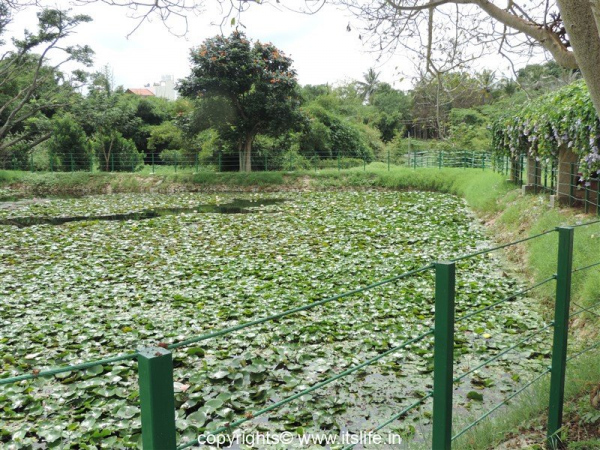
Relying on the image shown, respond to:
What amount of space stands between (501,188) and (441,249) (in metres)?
5.73

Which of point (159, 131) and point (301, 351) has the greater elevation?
point (159, 131)

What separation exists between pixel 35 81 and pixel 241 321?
22.5 m

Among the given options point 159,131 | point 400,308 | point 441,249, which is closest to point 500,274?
point 441,249

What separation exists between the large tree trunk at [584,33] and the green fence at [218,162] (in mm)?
19449

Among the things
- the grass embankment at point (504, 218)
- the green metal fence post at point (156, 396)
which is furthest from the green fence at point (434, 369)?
the grass embankment at point (504, 218)

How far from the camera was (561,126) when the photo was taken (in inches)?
341

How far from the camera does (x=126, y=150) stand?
2616 centimetres

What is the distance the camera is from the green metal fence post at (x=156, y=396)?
1309mm

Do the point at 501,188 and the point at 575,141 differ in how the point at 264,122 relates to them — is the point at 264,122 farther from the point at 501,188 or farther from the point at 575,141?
the point at 575,141

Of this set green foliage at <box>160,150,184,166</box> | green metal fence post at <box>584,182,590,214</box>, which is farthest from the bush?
green metal fence post at <box>584,182,590,214</box>

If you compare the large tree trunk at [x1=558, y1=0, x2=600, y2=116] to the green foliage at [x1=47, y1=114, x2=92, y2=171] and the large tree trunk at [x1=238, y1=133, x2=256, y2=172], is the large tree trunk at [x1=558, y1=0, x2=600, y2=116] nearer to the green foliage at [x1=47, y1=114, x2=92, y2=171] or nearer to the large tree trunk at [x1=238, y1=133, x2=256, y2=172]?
the large tree trunk at [x1=238, y1=133, x2=256, y2=172]

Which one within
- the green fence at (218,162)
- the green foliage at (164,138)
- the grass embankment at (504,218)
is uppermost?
the green foliage at (164,138)

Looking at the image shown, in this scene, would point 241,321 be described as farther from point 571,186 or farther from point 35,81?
point 35,81

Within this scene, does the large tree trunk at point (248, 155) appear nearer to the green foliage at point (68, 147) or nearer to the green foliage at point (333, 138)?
the green foliage at point (333, 138)
